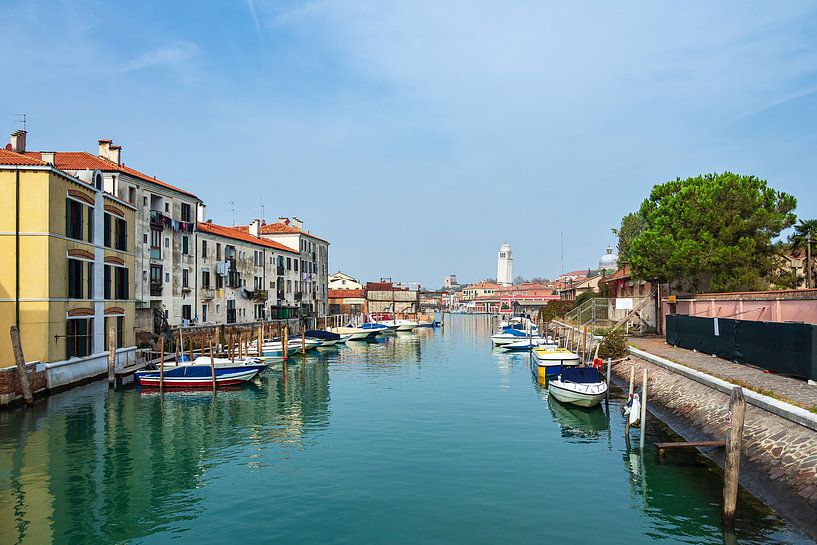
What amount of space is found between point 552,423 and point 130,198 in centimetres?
3918

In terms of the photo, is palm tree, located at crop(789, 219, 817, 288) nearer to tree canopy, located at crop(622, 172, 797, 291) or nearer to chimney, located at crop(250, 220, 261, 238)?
tree canopy, located at crop(622, 172, 797, 291)

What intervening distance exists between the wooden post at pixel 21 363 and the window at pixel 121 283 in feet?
37.3

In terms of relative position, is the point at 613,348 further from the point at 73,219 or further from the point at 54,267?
the point at 73,219

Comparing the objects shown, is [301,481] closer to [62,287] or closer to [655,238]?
[62,287]

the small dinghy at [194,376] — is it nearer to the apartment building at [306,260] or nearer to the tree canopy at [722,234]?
the tree canopy at [722,234]

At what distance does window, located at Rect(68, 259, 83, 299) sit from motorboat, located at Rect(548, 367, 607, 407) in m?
28.9

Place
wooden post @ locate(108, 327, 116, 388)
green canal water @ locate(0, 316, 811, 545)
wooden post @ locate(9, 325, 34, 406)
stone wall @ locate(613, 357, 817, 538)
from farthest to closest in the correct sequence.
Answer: wooden post @ locate(108, 327, 116, 388) < wooden post @ locate(9, 325, 34, 406) < green canal water @ locate(0, 316, 811, 545) < stone wall @ locate(613, 357, 817, 538)

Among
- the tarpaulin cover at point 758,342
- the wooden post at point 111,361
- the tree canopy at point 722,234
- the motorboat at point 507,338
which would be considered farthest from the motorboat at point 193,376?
the motorboat at point 507,338

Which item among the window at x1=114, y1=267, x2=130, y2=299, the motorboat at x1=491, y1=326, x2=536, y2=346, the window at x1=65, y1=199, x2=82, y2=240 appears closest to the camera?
the window at x1=65, y1=199, x2=82, y2=240

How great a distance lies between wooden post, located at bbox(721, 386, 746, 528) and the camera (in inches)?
594

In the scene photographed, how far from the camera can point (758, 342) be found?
29.1m

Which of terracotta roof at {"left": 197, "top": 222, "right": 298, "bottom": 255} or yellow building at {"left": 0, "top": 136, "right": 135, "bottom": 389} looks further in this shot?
terracotta roof at {"left": 197, "top": 222, "right": 298, "bottom": 255}

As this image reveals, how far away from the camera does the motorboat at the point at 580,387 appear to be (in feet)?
102

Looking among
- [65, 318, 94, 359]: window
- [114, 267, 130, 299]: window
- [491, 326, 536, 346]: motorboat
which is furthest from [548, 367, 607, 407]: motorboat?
[491, 326, 536, 346]: motorboat
